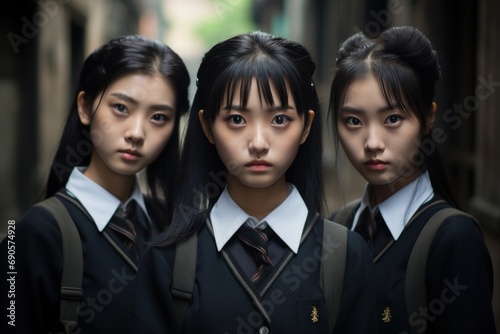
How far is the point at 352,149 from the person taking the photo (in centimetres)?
283

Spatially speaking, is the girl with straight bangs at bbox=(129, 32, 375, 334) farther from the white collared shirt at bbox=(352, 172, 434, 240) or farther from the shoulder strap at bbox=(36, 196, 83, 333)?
the shoulder strap at bbox=(36, 196, 83, 333)

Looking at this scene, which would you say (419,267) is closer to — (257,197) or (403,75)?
(257,197)

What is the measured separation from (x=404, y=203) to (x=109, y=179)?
1.37 meters

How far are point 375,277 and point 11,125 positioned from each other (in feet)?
24.1

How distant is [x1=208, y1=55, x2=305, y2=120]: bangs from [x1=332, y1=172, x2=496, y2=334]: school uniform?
2.55 feet

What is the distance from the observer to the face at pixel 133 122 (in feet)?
10.0

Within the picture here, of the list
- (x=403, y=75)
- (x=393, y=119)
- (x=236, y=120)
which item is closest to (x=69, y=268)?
(x=236, y=120)

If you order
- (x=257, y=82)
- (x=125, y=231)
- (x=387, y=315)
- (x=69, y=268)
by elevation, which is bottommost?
(x=387, y=315)

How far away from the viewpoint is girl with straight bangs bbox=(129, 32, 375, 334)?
2445 millimetres

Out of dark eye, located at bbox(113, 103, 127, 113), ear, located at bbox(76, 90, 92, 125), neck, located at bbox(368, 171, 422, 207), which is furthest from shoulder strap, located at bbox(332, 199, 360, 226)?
ear, located at bbox(76, 90, 92, 125)

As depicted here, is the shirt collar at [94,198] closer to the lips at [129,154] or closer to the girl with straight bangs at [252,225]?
the lips at [129,154]

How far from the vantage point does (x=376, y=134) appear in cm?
277

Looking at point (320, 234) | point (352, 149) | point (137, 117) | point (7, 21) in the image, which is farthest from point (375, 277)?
point (7, 21)

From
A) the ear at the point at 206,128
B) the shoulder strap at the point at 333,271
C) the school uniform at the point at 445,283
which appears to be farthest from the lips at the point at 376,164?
the ear at the point at 206,128
